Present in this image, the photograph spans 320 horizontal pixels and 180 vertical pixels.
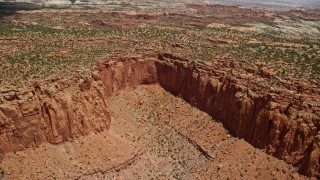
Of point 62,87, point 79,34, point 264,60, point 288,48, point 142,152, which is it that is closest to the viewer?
point 62,87

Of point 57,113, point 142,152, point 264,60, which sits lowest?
point 142,152

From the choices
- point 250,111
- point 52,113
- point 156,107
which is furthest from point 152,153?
point 52,113

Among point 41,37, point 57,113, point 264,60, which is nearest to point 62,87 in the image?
point 57,113

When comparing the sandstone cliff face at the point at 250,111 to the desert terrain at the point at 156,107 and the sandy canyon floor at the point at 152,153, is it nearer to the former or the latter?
the desert terrain at the point at 156,107

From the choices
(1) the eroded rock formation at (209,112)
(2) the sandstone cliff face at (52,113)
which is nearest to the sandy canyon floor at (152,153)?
(2) the sandstone cliff face at (52,113)

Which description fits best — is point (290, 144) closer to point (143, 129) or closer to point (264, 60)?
point (264, 60)

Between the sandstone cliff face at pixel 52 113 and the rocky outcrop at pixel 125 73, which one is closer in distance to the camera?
the sandstone cliff face at pixel 52 113

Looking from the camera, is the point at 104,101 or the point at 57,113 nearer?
the point at 57,113
